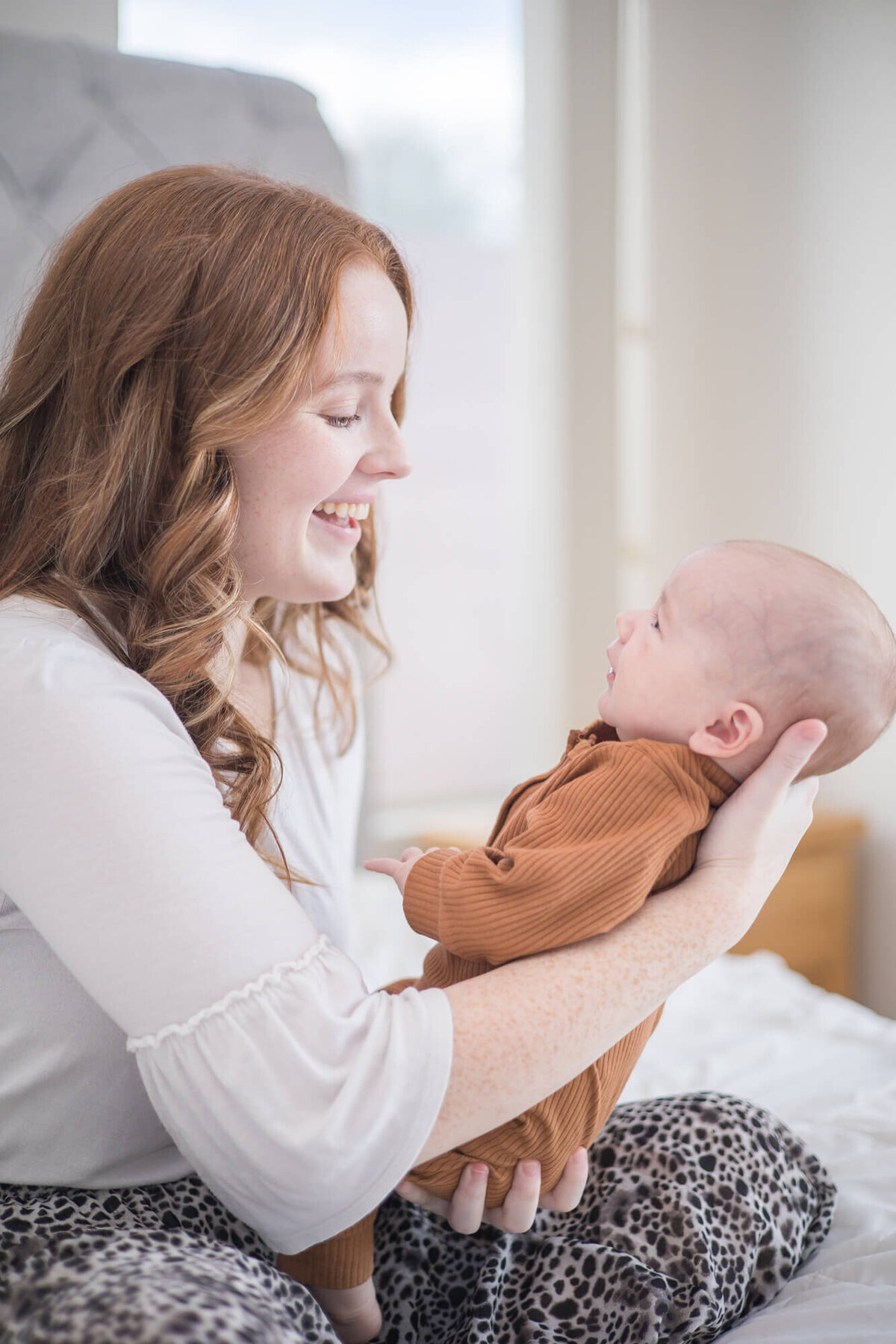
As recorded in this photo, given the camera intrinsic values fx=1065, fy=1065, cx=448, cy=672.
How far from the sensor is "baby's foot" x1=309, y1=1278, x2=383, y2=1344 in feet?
3.14

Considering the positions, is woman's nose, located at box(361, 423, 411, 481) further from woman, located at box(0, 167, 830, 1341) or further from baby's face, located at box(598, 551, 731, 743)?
baby's face, located at box(598, 551, 731, 743)

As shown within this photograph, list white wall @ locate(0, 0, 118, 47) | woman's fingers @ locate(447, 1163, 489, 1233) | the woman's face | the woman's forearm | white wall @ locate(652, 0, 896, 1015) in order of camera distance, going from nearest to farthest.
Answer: the woman's forearm → woman's fingers @ locate(447, 1163, 489, 1233) → the woman's face → white wall @ locate(0, 0, 118, 47) → white wall @ locate(652, 0, 896, 1015)

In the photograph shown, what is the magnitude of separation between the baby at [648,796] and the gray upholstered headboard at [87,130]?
3.59ft

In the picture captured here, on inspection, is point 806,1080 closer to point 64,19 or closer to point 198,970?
point 198,970

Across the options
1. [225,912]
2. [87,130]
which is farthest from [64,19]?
[225,912]

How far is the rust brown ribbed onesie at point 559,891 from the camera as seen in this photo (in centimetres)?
88

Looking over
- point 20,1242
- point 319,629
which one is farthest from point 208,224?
point 20,1242

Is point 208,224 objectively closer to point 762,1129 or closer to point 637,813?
point 637,813

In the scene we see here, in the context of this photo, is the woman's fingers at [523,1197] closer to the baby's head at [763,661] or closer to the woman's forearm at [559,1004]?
the woman's forearm at [559,1004]

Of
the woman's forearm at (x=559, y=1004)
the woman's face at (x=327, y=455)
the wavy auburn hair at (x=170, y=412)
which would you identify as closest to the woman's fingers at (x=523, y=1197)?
the woman's forearm at (x=559, y=1004)

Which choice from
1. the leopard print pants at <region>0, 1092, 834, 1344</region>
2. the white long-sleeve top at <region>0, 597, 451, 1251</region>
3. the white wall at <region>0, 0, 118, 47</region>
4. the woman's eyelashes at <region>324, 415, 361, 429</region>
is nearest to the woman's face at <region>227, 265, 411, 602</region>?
the woman's eyelashes at <region>324, 415, 361, 429</region>

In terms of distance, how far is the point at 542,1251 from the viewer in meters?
1.04

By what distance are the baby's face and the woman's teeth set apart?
0.35m

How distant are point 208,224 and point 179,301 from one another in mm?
93
